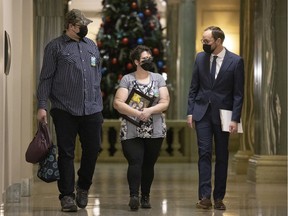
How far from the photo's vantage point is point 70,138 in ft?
25.8

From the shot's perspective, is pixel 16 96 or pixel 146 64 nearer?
pixel 146 64

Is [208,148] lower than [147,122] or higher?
lower

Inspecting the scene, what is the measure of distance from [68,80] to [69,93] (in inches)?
4.7

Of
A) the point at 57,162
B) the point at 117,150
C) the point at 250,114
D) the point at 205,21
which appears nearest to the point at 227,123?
the point at 57,162

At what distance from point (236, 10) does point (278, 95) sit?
1062cm

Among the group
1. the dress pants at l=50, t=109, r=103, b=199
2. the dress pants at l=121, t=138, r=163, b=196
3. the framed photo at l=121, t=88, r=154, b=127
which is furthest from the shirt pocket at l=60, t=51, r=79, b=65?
the dress pants at l=121, t=138, r=163, b=196

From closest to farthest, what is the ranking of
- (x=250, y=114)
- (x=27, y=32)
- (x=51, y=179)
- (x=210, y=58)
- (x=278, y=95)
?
(x=51, y=179), (x=210, y=58), (x=27, y=32), (x=278, y=95), (x=250, y=114)

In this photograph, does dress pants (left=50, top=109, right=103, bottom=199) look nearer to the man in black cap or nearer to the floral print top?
the man in black cap

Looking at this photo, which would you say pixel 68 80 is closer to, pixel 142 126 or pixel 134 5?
pixel 142 126

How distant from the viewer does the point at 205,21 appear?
875 inches

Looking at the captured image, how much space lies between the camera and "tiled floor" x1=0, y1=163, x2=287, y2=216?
7867mm

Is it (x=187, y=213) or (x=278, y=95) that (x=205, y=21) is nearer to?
(x=278, y=95)

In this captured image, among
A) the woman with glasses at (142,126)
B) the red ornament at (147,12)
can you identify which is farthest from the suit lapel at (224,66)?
the red ornament at (147,12)

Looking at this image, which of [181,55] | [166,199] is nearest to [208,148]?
[166,199]
